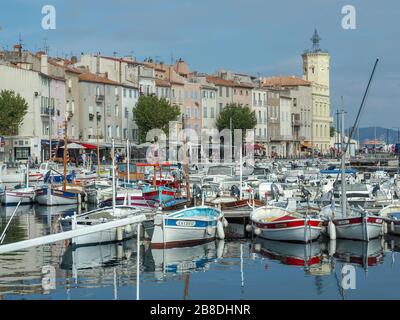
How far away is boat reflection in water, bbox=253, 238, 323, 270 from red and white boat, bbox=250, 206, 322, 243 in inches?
9.6

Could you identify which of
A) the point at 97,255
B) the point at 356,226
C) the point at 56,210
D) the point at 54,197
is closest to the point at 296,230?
the point at 356,226

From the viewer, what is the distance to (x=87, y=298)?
2412 cm

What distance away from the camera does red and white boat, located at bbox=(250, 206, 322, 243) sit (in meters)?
36.0

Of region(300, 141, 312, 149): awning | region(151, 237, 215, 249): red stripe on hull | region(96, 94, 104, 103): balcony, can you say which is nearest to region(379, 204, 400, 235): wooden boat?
region(151, 237, 215, 249): red stripe on hull

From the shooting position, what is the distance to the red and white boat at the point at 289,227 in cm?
3600

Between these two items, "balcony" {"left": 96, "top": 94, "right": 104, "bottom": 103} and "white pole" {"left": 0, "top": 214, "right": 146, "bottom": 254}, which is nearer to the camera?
"white pole" {"left": 0, "top": 214, "right": 146, "bottom": 254}

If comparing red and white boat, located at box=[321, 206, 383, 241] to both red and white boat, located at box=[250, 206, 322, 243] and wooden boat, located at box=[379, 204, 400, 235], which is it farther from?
wooden boat, located at box=[379, 204, 400, 235]

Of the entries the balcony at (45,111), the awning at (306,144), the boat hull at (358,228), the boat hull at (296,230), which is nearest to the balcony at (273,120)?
the awning at (306,144)

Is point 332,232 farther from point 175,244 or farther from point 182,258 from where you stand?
point 182,258

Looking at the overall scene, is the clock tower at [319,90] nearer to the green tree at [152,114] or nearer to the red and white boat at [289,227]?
the green tree at [152,114]

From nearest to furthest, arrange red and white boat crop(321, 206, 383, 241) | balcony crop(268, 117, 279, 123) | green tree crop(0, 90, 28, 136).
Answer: red and white boat crop(321, 206, 383, 241), green tree crop(0, 90, 28, 136), balcony crop(268, 117, 279, 123)

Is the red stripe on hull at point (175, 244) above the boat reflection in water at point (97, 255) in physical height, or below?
above

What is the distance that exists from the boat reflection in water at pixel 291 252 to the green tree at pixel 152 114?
211ft

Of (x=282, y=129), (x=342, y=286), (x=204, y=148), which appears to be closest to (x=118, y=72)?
(x=204, y=148)
